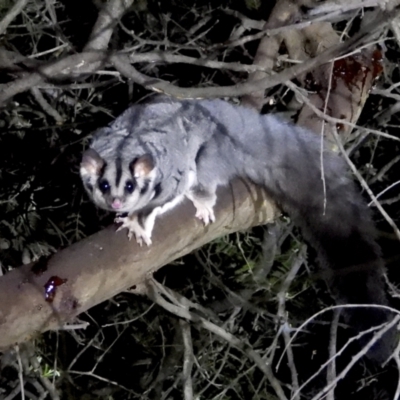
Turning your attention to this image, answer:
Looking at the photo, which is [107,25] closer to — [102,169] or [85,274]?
[102,169]

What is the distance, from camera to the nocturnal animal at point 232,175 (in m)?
1.94

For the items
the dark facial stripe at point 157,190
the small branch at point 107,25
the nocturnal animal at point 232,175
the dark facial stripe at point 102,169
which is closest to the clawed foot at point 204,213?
the nocturnal animal at point 232,175

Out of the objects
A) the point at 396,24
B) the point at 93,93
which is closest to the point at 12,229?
the point at 93,93

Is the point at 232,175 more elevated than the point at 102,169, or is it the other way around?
the point at 102,169

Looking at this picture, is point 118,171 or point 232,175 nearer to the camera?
point 118,171

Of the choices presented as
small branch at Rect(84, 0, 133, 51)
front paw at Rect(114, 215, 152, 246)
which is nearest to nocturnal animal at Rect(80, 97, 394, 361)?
front paw at Rect(114, 215, 152, 246)

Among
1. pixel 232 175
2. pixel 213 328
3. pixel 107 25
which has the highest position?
pixel 107 25

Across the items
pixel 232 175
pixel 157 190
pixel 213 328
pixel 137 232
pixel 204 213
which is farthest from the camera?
pixel 213 328

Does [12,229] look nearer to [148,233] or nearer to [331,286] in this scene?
[148,233]

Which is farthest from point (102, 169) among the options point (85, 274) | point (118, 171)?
point (85, 274)

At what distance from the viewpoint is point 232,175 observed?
2180 mm

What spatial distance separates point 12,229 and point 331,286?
1.64 metres

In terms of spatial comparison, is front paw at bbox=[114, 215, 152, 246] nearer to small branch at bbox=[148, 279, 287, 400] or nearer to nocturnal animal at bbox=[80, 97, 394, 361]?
nocturnal animal at bbox=[80, 97, 394, 361]

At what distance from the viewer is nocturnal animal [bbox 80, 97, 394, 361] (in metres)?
1.94
